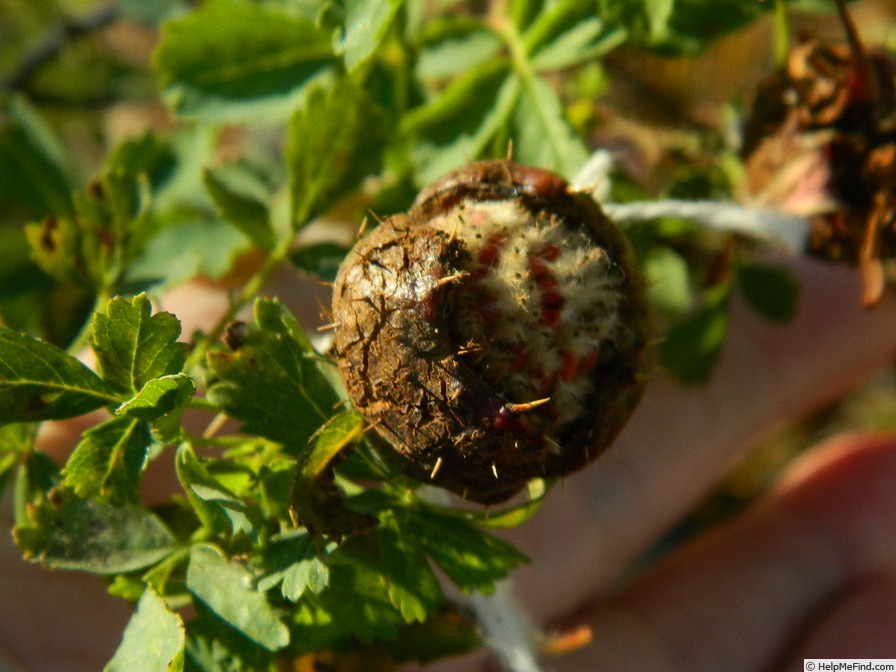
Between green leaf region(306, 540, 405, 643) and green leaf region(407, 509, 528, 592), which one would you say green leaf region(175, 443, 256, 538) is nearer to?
green leaf region(306, 540, 405, 643)

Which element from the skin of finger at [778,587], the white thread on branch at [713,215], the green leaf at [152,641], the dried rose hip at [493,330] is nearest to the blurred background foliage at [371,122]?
the white thread on branch at [713,215]

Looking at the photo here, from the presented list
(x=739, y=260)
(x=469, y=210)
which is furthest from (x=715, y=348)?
(x=469, y=210)

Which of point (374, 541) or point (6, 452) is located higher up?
point (6, 452)

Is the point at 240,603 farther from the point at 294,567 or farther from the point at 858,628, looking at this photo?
the point at 858,628

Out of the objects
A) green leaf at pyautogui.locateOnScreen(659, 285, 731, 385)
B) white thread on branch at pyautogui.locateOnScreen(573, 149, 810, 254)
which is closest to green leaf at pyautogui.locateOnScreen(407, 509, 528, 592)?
white thread on branch at pyautogui.locateOnScreen(573, 149, 810, 254)

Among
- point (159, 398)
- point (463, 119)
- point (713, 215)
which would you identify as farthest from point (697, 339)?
point (159, 398)

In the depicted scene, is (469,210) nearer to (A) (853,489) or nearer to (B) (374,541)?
(B) (374,541)
